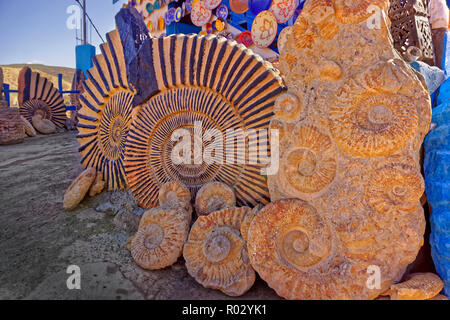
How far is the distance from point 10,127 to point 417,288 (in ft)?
17.9

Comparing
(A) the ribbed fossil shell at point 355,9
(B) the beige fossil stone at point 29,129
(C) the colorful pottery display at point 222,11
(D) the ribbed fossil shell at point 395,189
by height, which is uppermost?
(C) the colorful pottery display at point 222,11

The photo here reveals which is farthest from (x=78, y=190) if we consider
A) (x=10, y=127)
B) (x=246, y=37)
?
(x=246, y=37)

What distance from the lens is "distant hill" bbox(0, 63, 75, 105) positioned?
2417 cm

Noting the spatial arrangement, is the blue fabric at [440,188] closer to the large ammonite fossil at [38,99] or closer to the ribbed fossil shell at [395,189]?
the ribbed fossil shell at [395,189]

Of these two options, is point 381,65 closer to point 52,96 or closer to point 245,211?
point 245,211

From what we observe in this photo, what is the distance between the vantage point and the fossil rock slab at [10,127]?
14.7 feet

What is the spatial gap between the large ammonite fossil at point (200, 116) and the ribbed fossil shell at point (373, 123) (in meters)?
0.52

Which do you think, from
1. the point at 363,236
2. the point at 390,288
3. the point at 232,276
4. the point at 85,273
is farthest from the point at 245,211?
the point at 85,273

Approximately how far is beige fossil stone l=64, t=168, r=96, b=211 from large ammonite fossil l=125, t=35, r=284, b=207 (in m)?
0.47

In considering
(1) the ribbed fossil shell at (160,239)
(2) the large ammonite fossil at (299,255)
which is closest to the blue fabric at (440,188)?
(2) the large ammonite fossil at (299,255)

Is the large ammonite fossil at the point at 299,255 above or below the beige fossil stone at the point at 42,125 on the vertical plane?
below

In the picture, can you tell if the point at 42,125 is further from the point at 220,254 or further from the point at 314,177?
the point at 314,177

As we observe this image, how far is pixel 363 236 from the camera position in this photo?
135cm

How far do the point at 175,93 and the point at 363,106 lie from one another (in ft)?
4.56
